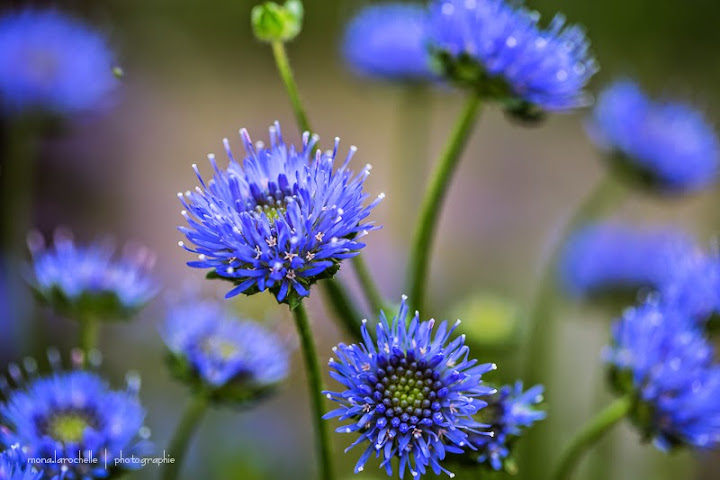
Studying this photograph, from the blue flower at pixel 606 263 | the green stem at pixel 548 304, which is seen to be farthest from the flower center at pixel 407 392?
the blue flower at pixel 606 263

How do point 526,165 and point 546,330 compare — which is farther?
point 526,165

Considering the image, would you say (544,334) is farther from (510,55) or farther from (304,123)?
(304,123)

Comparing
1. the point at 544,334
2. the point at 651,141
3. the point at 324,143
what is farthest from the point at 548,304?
the point at 324,143

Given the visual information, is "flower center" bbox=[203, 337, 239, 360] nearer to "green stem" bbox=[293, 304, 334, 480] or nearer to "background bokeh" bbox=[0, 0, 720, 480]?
"green stem" bbox=[293, 304, 334, 480]

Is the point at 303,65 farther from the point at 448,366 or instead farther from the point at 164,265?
the point at 448,366

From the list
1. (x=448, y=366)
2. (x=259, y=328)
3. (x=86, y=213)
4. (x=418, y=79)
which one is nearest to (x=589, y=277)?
(x=418, y=79)

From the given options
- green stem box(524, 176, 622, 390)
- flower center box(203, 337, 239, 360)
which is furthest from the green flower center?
green stem box(524, 176, 622, 390)
